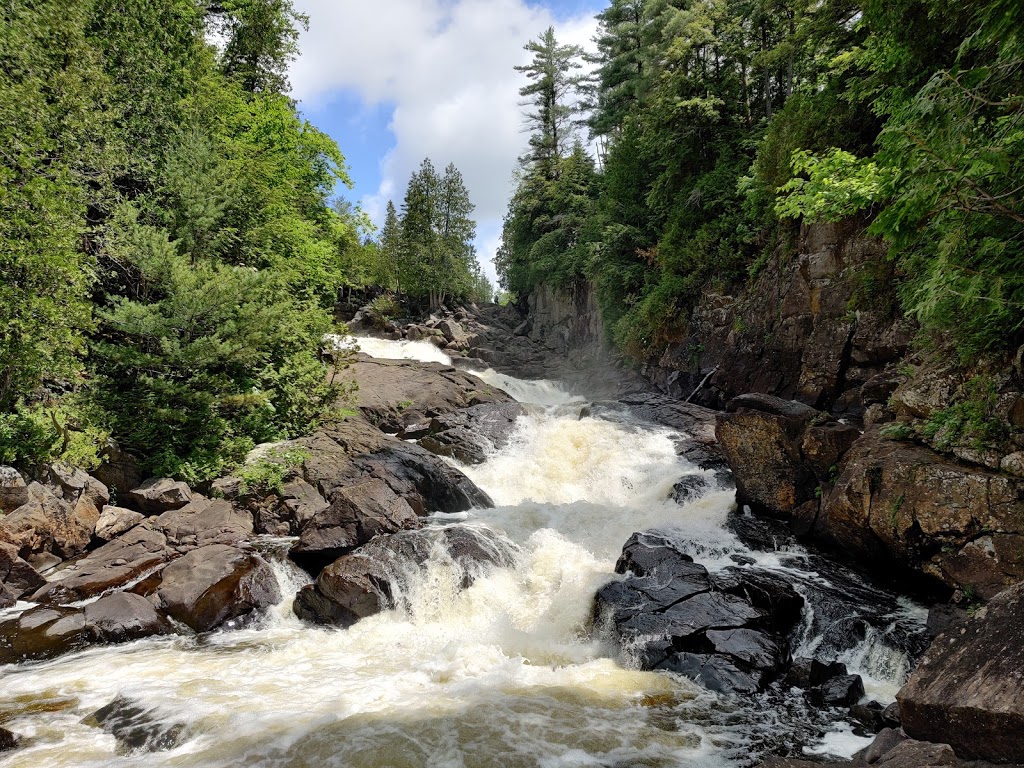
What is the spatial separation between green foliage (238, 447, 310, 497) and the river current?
1761 millimetres

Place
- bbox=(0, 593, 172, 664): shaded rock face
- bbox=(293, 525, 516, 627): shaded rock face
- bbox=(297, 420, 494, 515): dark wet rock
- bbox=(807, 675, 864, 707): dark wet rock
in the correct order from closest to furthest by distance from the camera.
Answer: bbox=(807, 675, 864, 707): dark wet rock → bbox=(0, 593, 172, 664): shaded rock face → bbox=(293, 525, 516, 627): shaded rock face → bbox=(297, 420, 494, 515): dark wet rock

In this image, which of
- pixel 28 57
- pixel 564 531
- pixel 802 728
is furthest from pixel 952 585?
pixel 28 57

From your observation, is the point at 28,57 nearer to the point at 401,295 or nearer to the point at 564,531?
the point at 564,531

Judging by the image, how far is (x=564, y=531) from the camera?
37.3 ft

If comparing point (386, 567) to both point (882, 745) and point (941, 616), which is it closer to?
point (882, 745)

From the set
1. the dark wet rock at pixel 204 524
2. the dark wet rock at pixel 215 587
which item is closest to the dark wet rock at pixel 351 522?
the dark wet rock at pixel 215 587

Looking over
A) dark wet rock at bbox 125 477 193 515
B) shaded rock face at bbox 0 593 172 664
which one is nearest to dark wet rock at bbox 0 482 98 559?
dark wet rock at bbox 125 477 193 515

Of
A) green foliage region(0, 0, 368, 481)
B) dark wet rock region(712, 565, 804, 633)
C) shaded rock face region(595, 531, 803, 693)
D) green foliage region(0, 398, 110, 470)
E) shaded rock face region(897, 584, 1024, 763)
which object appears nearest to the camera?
shaded rock face region(897, 584, 1024, 763)

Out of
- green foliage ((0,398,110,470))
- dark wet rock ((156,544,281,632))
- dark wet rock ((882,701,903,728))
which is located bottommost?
dark wet rock ((882,701,903,728))

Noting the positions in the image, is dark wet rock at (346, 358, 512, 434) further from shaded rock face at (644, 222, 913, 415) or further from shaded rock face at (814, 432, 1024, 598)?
shaded rock face at (814, 432, 1024, 598)

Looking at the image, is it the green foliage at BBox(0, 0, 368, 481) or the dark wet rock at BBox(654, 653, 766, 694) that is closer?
the dark wet rock at BBox(654, 653, 766, 694)

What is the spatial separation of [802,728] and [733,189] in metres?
17.5

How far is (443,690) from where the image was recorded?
6.39 meters

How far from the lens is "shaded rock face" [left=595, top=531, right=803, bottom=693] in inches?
262
